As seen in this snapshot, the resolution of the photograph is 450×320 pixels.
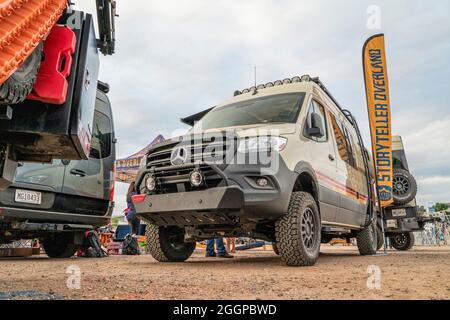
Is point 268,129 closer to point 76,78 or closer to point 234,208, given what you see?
point 234,208

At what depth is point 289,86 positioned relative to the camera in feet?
17.2

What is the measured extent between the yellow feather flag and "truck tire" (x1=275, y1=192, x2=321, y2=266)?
419 cm

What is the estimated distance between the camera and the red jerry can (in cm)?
210

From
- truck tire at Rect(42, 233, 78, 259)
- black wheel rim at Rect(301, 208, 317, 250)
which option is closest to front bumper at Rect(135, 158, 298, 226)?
black wheel rim at Rect(301, 208, 317, 250)

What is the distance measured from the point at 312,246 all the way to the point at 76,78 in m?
3.04

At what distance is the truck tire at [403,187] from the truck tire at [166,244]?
6279 millimetres

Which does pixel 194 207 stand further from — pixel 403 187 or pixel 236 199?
pixel 403 187

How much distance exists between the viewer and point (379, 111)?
800 centimetres

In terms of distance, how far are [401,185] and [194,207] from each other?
24.1ft

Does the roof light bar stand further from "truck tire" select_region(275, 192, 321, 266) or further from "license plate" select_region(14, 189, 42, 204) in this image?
"license plate" select_region(14, 189, 42, 204)

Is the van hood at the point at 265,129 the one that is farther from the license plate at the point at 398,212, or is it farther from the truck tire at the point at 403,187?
the license plate at the point at 398,212

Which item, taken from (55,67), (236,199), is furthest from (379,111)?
(55,67)

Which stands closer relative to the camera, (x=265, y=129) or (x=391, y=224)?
(x=265, y=129)
